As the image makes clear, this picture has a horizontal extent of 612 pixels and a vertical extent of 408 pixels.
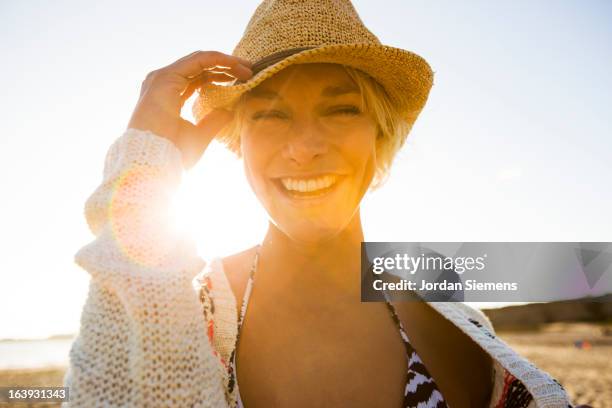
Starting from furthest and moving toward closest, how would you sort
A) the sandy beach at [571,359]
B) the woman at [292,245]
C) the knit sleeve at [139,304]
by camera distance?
the sandy beach at [571,359] → the woman at [292,245] → the knit sleeve at [139,304]

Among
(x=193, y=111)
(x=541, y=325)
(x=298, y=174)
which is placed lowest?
(x=541, y=325)

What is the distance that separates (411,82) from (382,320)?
1314mm

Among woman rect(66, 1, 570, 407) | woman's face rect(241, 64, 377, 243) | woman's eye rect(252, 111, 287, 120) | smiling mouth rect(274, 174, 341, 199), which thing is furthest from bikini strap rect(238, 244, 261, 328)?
woman's eye rect(252, 111, 287, 120)

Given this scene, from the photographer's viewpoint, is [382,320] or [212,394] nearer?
[212,394]

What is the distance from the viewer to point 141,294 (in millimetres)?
1505

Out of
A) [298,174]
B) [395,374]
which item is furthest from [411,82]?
[395,374]

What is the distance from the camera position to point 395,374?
2121 mm

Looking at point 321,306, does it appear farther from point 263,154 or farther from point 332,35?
point 332,35

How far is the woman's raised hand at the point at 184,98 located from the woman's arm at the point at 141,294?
0.01 meters

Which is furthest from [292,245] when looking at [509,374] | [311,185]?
[509,374]

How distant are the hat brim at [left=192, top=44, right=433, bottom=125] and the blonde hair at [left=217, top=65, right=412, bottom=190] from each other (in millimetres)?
38

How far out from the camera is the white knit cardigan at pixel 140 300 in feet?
4.69

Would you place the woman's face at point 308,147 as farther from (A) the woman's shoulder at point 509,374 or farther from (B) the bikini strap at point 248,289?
(A) the woman's shoulder at point 509,374

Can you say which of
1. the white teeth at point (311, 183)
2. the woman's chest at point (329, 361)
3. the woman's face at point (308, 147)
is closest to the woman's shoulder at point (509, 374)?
the woman's chest at point (329, 361)
